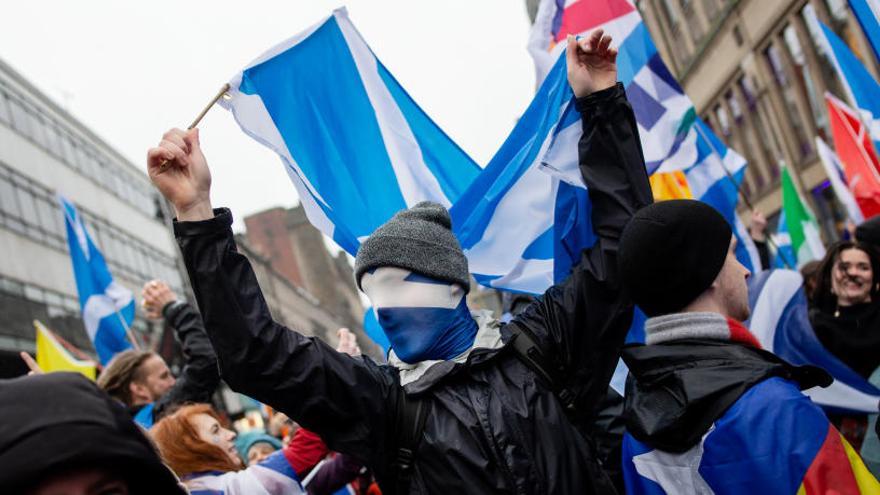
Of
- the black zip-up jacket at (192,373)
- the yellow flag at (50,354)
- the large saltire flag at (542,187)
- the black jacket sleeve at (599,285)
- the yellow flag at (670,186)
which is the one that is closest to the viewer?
the black jacket sleeve at (599,285)

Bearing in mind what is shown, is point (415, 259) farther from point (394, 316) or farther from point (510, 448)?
point (510, 448)

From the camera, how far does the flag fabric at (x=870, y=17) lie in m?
3.86

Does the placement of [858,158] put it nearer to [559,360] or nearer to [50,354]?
[559,360]

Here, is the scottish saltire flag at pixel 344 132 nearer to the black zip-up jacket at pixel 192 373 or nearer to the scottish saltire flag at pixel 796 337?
the black zip-up jacket at pixel 192 373

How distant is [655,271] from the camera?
234cm

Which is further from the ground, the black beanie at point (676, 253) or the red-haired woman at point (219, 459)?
the black beanie at point (676, 253)

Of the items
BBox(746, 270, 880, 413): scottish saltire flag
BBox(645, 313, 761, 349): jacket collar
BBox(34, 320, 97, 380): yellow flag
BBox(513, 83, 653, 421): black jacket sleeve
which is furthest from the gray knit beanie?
BBox(34, 320, 97, 380): yellow flag

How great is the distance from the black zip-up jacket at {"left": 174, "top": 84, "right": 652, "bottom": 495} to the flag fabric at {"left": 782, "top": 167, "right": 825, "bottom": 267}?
7.17 m

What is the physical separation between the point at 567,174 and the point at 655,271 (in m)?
0.91

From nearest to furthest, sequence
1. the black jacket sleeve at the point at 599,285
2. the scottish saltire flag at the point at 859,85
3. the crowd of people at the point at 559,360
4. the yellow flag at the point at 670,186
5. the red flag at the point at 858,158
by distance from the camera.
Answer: the crowd of people at the point at 559,360 < the black jacket sleeve at the point at 599,285 < the scottish saltire flag at the point at 859,85 < the yellow flag at the point at 670,186 < the red flag at the point at 858,158

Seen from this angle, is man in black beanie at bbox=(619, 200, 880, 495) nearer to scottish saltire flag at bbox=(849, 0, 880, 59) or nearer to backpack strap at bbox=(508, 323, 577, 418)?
backpack strap at bbox=(508, 323, 577, 418)

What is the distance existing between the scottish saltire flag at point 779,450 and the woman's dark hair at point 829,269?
2859mm

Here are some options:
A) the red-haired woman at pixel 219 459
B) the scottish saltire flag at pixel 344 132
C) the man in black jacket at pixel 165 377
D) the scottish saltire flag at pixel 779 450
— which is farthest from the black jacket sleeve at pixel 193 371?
the scottish saltire flag at pixel 779 450

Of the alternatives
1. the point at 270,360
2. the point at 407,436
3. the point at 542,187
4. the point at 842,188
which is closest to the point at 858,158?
the point at 842,188
